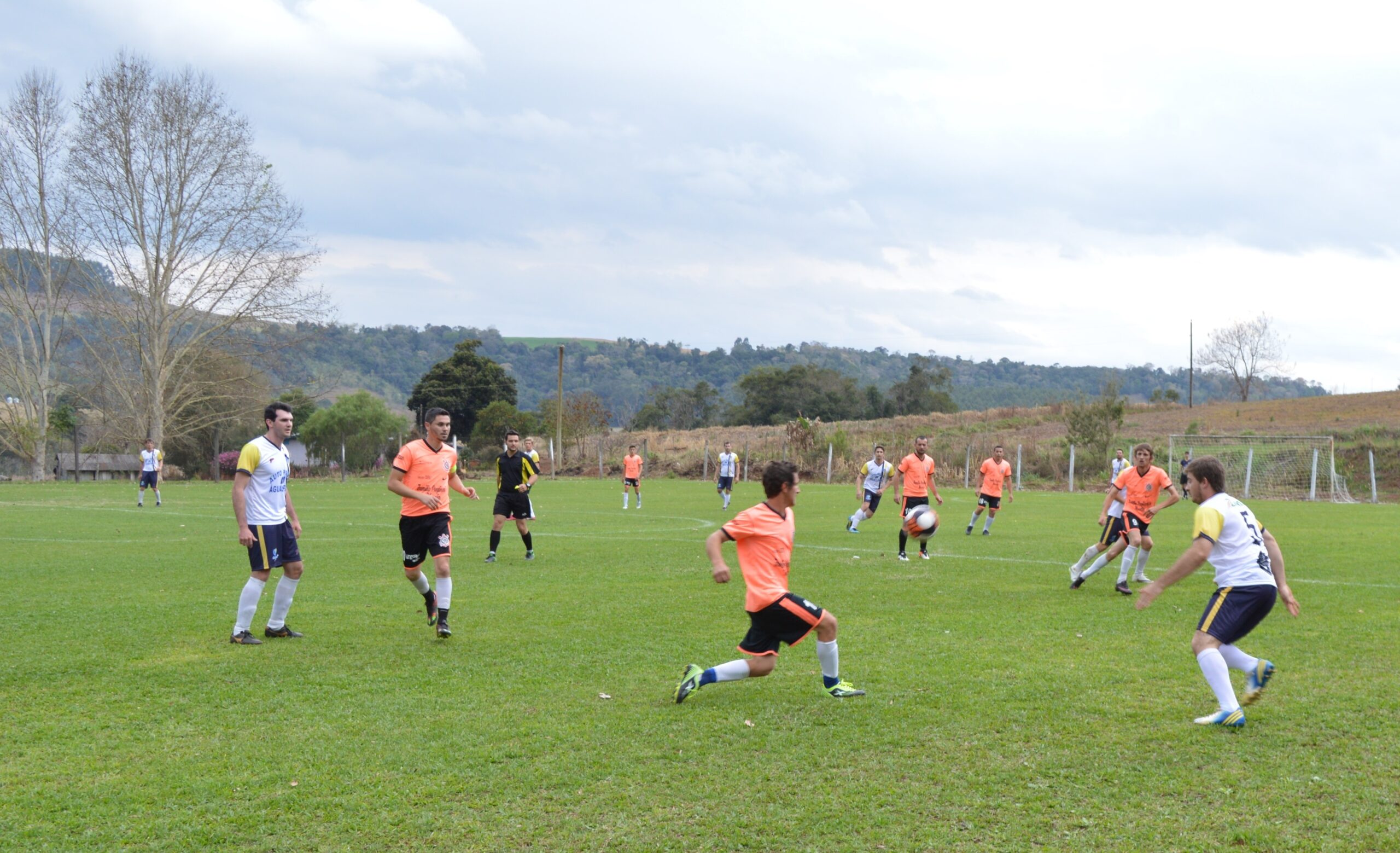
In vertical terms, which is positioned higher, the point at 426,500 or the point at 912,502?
the point at 426,500

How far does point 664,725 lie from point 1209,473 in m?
A: 3.82

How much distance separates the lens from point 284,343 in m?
46.8

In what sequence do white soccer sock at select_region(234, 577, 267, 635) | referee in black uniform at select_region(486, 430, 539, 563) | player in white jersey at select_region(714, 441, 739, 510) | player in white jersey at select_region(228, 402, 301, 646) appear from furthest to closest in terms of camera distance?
player in white jersey at select_region(714, 441, 739, 510) < referee in black uniform at select_region(486, 430, 539, 563) < white soccer sock at select_region(234, 577, 267, 635) < player in white jersey at select_region(228, 402, 301, 646)

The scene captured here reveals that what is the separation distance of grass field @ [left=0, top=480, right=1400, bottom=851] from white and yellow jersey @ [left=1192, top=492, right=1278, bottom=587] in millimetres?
921

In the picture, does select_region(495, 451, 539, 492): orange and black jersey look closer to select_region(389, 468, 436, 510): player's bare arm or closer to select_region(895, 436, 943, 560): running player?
select_region(389, 468, 436, 510): player's bare arm

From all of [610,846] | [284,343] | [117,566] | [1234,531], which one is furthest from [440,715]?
[284,343]

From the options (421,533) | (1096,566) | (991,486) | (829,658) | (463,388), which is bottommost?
(1096,566)

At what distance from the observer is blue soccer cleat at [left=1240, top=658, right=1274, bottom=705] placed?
6.15 m

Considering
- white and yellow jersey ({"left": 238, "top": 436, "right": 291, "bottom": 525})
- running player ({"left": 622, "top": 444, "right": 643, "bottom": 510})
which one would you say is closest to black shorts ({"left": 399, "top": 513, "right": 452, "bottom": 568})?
white and yellow jersey ({"left": 238, "top": 436, "right": 291, "bottom": 525})

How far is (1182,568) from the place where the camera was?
19.5ft

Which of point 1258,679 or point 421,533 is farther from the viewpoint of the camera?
point 421,533

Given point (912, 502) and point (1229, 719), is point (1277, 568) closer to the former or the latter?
point (1229, 719)

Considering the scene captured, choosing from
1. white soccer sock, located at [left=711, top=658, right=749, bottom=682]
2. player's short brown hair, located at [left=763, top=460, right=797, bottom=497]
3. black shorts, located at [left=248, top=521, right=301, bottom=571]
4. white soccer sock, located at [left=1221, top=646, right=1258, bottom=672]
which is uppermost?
player's short brown hair, located at [left=763, top=460, right=797, bottom=497]

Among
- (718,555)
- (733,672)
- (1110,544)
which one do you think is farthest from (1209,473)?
(1110,544)
